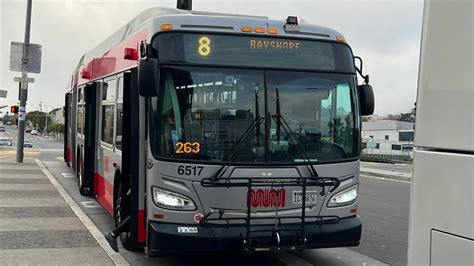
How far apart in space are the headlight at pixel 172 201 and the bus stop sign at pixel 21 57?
15.9 meters

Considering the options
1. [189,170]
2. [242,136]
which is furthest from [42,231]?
[242,136]

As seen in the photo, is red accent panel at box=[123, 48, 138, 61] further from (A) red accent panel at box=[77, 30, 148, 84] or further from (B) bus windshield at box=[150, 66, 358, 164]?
(B) bus windshield at box=[150, 66, 358, 164]

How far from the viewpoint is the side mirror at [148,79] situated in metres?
5.10

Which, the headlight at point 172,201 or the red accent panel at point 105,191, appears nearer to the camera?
the headlight at point 172,201

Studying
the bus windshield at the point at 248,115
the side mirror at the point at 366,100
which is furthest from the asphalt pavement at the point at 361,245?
the side mirror at the point at 366,100

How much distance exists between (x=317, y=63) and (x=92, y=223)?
500 cm

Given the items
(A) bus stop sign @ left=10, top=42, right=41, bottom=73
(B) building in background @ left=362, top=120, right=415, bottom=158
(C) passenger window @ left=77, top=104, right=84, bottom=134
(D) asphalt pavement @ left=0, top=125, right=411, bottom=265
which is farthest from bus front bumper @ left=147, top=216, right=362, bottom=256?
(A) bus stop sign @ left=10, top=42, right=41, bottom=73

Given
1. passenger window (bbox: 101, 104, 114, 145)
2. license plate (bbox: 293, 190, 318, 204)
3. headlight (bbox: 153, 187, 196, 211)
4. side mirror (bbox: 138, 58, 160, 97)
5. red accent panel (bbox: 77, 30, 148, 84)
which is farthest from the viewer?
passenger window (bbox: 101, 104, 114, 145)

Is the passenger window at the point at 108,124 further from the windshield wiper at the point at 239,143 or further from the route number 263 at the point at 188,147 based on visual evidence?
the windshield wiper at the point at 239,143

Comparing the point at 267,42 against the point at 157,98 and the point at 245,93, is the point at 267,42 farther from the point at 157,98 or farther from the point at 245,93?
the point at 157,98

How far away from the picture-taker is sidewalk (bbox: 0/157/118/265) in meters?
6.39

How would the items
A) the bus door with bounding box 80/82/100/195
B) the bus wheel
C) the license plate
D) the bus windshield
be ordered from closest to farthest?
the bus windshield
the license plate
the bus wheel
the bus door with bounding box 80/82/100/195

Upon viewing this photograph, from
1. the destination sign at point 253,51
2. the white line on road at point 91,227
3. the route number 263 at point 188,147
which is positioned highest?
the destination sign at point 253,51

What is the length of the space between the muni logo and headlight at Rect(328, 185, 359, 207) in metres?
0.62
